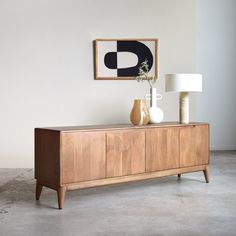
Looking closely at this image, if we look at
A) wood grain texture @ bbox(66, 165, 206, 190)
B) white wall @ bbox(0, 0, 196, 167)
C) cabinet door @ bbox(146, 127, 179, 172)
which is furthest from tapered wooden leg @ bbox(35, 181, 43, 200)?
white wall @ bbox(0, 0, 196, 167)

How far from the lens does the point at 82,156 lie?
3.69 metres

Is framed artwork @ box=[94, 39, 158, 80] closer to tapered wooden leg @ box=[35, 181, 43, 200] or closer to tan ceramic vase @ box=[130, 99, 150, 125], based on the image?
tan ceramic vase @ box=[130, 99, 150, 125]

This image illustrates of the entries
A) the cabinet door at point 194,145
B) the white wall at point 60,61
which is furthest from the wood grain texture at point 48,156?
the white wall at point 60,61

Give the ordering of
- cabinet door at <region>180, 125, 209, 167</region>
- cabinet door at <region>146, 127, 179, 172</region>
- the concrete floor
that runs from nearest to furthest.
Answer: the concrete floor
cabinet door at <region>146, 127, 179, 172</region>
cabinet door at <region>180, 125, 209, 167</region>

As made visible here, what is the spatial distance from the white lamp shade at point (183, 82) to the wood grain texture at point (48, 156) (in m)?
1.61

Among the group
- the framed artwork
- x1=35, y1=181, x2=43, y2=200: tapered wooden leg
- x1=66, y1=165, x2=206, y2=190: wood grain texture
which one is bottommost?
x1=35, y1=181, x2=43, y2=200: tapered wooden leg

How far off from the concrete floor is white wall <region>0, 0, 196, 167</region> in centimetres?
109

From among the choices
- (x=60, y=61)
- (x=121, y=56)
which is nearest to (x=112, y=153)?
(x=121, y=56)

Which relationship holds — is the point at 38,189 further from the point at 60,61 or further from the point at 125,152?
the point at 60,61

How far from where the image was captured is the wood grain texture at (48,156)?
140 inches

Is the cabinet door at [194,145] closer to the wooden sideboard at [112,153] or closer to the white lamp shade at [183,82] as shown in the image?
the wooden sideboard at [112,153]

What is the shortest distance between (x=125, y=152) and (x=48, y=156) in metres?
0.78

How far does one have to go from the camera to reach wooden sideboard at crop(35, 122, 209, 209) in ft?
11.8

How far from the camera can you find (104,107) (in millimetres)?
5848
